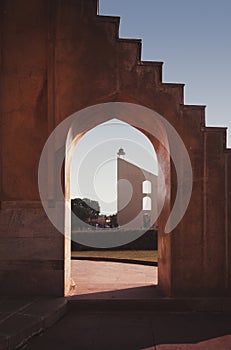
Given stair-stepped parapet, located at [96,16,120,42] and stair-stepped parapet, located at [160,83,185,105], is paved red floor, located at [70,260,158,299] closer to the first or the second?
stair-stepped parapet, located at [160,83,185,105]

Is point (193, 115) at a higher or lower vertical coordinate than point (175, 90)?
lower

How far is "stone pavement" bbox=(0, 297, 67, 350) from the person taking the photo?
5.16 metres

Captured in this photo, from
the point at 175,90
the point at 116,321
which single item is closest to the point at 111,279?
the point at 116,321

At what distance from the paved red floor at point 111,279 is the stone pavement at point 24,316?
88 centimetres

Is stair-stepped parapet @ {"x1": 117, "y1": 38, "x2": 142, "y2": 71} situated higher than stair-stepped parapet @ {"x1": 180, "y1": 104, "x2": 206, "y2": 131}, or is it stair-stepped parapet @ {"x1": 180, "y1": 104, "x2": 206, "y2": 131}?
stair-stepped parapet @ {"x1": 117, "y1": 38, "x2": 142, "y2": 71}

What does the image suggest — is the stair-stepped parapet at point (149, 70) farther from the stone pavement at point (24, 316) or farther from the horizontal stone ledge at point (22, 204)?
the stone pavement at point (24, 316)

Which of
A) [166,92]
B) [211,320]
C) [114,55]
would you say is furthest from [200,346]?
[114,55]

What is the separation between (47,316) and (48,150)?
10.2 feet

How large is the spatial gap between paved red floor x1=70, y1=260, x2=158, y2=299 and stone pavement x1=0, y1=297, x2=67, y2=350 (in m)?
0.88

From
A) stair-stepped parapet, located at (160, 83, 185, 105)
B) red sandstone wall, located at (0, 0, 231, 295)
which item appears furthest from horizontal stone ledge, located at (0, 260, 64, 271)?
stair-stepped parapet, located at (160, 83, 185, 105)

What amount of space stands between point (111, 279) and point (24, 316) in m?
4.13

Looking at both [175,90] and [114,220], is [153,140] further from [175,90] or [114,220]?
[114,220]

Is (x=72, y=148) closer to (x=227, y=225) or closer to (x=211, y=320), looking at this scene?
(x=227, y=225)

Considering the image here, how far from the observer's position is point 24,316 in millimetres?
5969
